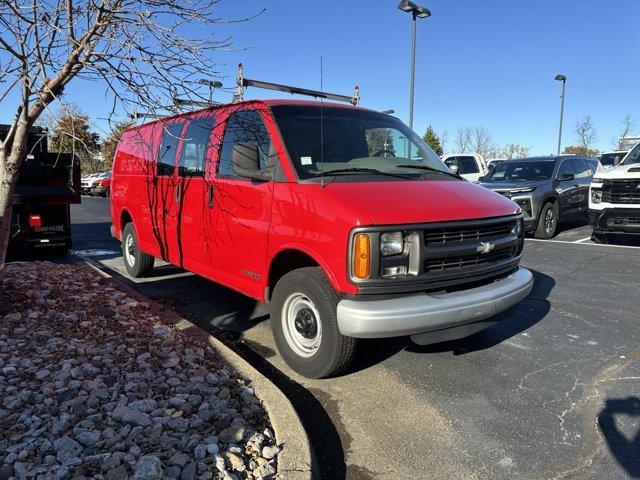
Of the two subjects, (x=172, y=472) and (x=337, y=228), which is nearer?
(x=172, y=472)

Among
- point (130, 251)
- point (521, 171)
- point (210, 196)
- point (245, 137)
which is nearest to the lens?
point (245, 137)

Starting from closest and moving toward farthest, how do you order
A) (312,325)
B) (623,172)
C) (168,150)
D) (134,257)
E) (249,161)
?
(312,325) < (249,161) < (168,150) < (134,257) < (623,172)

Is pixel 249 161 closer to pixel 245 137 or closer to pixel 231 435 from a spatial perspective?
pixel 245 137

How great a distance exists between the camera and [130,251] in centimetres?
725

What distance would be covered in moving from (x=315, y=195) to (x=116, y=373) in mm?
1848

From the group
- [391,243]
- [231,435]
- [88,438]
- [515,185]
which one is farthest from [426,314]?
[515,185]

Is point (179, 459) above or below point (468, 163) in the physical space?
below

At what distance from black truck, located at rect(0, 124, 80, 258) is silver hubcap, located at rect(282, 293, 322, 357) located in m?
5.48

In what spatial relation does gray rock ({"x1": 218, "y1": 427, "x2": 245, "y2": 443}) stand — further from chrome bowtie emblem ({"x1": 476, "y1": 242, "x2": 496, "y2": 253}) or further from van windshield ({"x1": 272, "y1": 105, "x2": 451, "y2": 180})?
chrome bowtie emblem ({"x1": 476, "y1": 242, "x2": 496, "y2": 253})

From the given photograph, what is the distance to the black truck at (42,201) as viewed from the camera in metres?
7.84

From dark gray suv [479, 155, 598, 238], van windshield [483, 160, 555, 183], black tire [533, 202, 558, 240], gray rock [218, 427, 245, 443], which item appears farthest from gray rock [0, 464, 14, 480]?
van windshield [483, 160, 555, 183]

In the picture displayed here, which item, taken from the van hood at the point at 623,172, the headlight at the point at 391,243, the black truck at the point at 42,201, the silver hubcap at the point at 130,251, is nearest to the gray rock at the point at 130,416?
the headlight at the point at 391,243

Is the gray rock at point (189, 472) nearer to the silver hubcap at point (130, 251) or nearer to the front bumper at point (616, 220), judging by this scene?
the silver hubcap at point (130, 251)

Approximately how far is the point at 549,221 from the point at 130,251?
8.72m
